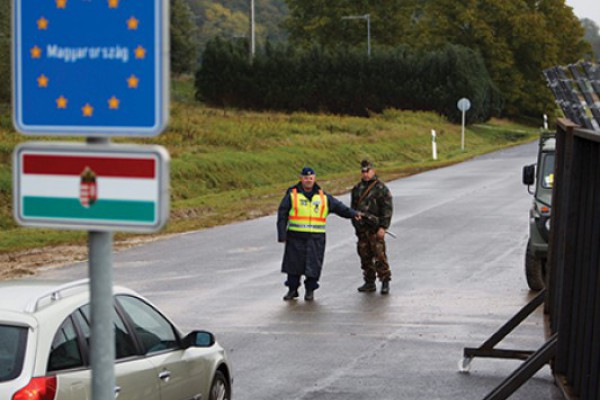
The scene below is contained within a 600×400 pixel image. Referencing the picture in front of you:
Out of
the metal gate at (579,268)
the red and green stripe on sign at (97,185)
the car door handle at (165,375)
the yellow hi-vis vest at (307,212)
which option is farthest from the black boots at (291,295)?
the red and green stripe on sign at (97,185)

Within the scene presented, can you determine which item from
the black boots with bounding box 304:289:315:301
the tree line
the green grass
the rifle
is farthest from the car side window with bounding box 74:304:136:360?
the tree line

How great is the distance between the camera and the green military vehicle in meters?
18.2

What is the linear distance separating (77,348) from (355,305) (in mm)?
10263

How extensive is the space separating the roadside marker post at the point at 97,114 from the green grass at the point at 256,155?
19.6 m

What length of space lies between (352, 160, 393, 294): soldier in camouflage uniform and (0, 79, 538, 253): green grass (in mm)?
7733

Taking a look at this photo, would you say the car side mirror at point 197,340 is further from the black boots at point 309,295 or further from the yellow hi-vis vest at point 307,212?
the yellow hi-vis vest at point 307,212

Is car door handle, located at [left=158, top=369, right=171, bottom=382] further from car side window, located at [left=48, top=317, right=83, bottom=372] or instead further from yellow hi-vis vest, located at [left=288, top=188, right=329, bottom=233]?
yellow hi-vis vest, located at [left=288, top=188, right=329, bottom=233]

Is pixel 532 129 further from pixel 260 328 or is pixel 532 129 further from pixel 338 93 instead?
pixel 260 328

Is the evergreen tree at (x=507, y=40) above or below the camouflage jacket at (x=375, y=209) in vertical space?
above

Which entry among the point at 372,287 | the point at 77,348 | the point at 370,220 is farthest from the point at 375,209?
the point at 77,348

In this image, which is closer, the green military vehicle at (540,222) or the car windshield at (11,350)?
the car windshield at (11,350)

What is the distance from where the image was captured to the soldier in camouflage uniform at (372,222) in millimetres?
18719

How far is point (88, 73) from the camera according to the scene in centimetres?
434

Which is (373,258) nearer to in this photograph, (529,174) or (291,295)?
(291,295)
